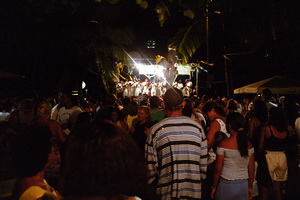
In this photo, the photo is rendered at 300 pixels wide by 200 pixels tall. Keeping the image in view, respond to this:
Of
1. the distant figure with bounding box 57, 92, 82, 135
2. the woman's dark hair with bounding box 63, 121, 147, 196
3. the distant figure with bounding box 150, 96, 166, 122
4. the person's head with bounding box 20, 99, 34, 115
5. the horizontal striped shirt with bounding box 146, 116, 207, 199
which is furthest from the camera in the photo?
Result: the distant figure with bounding box 57, 92, 82, 135

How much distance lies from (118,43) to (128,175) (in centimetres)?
1327

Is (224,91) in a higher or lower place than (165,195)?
higher

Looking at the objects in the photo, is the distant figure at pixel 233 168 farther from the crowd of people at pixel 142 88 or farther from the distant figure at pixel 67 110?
the crowd of people at pixel 142 88

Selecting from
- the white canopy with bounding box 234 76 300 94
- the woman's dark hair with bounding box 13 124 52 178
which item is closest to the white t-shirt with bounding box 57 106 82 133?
the woman's dark hair with bounding box 13 124 52 178

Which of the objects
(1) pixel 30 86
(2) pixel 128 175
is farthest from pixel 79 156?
(1) pixel 30 86

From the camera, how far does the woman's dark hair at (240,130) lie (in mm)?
3969

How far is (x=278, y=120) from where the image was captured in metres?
5.11

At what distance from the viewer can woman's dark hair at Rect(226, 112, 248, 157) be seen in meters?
3.97

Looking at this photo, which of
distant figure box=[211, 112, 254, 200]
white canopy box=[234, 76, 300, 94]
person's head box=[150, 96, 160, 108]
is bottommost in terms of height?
distant figure box=[211, 112, 254, 200]

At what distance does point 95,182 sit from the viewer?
4.64ft

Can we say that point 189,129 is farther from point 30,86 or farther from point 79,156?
point 30,86

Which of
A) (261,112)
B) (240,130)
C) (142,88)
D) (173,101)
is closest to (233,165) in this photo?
(240,130)

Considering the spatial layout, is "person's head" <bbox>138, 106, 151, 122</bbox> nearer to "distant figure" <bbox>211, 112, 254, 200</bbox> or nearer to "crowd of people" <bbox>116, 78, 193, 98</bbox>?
"distant figure" <bbox>211, 112, 254, 200</bbox>

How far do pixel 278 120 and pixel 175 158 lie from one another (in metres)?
2.48
